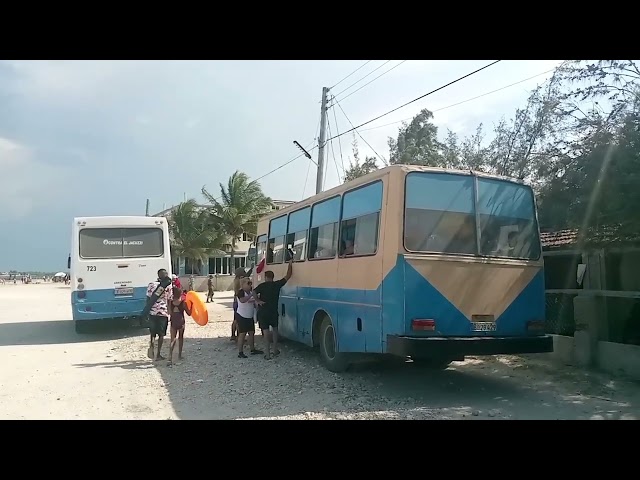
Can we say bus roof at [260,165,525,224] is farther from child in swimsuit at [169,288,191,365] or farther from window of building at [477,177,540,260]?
child in swimsuit at [169,288,191,365]

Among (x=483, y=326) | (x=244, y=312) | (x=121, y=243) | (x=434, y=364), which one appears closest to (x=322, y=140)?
(x=121, y=243)

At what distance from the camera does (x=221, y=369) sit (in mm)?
10484

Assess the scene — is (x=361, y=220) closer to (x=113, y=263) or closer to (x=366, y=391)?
(x=366, y=391)

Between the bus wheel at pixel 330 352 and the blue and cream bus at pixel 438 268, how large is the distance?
13 cm

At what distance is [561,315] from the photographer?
11922 mm

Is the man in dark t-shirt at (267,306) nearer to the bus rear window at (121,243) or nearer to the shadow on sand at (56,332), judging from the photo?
the bus rear window at (121,243)

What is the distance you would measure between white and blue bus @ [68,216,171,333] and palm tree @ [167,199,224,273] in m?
23.4

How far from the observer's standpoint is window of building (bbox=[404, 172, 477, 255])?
792 cm

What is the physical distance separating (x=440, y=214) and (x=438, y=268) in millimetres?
797

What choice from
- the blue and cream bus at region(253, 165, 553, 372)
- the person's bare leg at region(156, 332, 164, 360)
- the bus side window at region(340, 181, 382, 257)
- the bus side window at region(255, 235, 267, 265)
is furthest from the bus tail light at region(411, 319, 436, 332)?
the bus side window at region(255, 235, 267, 265)

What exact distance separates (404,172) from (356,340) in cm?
264

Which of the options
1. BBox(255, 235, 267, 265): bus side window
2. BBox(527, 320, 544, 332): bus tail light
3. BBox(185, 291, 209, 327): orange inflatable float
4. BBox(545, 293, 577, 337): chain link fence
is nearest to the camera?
BBox(527, 320, 544, 332): bus tail light
